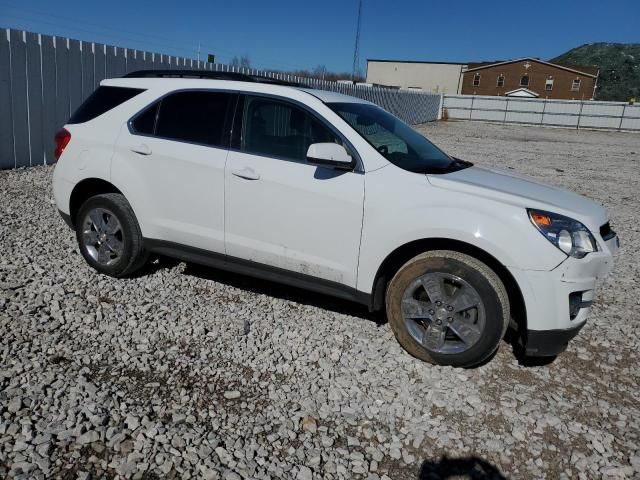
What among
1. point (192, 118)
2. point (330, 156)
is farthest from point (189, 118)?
point (330, 156)

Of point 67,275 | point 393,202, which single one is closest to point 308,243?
point 393,202

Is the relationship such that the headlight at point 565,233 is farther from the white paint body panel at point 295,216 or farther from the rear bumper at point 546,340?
the white paint body panel at point 295,216

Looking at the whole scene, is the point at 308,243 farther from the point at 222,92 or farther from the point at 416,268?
the point at 222,92

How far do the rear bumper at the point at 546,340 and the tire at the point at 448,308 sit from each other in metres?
0.17

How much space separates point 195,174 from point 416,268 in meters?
1.90

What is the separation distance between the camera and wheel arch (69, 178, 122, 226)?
4.48 metres

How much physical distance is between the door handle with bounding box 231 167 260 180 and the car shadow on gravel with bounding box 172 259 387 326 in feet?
4.09

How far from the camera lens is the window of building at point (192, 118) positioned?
13.3ft

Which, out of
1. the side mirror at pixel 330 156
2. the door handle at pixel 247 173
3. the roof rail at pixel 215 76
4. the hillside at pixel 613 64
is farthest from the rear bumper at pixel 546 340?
the hillside at pixel 613 64

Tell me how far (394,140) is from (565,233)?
1527 mm

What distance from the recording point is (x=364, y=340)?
387 centimetres

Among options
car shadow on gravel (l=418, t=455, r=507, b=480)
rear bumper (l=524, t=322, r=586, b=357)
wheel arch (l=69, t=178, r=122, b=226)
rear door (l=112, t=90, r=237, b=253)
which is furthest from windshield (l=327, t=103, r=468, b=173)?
wheel arch (l=69, t=178, r=122, b=226)

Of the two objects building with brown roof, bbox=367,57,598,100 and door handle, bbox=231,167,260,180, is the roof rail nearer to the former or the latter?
door handle, bbox=231,167,260,180

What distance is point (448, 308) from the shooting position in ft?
11.1
